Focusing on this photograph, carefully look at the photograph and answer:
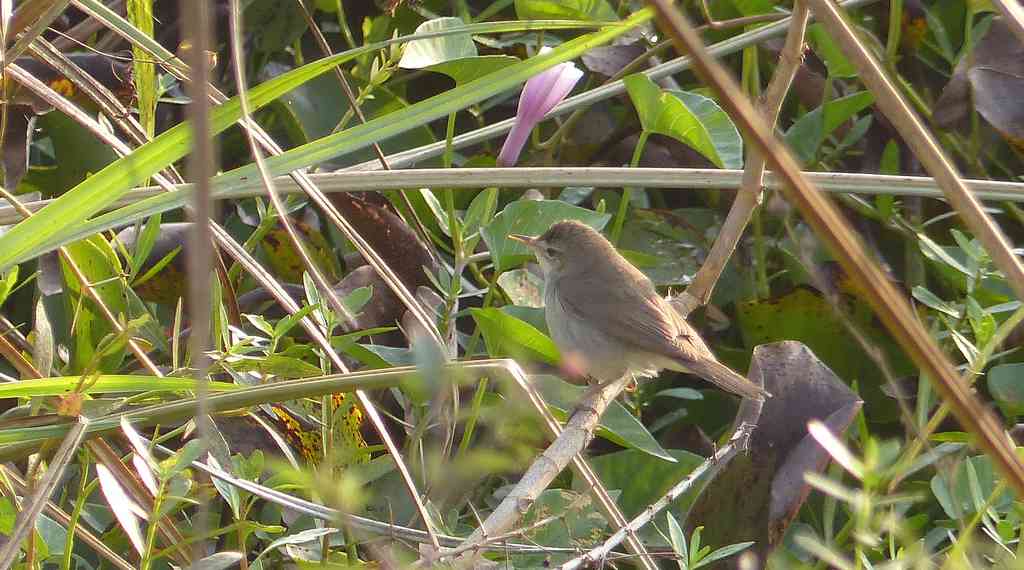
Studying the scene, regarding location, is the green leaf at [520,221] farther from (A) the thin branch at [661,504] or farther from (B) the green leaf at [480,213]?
(A) the thin branch at [661,504]

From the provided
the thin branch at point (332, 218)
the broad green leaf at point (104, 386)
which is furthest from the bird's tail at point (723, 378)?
the broad green leaf at point (104, 386)

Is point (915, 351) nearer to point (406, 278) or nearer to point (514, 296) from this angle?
point (406, 278)

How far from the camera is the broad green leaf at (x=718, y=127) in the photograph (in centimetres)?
339

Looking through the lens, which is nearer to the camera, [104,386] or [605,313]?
[104,386]

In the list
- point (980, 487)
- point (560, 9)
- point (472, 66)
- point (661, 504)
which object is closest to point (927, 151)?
point (661, 504)

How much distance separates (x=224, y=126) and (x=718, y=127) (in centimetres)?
182

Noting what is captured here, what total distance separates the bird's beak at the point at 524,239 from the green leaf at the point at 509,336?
29 centimetres

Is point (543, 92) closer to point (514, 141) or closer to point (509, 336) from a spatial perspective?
point (514, 141)

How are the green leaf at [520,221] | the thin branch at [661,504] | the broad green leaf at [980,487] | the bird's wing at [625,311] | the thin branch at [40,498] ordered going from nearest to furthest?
the thin branch at [40,498] → the thin branch at [661,504] → the broad green leaf at [980,487] → the green leaf at [520,221] → the bird's wing at [625,311]

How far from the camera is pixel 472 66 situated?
10.5 ft

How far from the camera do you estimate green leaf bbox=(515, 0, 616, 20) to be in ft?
11.8

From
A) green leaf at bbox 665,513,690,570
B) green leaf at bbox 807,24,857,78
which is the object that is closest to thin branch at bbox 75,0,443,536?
green leaf at bbox 665,513,690,570

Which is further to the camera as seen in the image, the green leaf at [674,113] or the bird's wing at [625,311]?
the bird's wing at [625,311]

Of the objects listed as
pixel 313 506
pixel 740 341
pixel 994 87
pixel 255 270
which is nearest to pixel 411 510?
pixel 255 270
